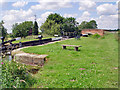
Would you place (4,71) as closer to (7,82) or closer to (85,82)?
(7,82)

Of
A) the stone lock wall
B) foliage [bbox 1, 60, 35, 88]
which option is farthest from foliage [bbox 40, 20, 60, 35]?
foliage [bbox 1, 60, 35, 88]

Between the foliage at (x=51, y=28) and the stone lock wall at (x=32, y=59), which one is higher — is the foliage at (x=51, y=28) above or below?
above

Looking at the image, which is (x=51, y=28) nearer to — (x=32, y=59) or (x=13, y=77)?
(x=32, y=59)

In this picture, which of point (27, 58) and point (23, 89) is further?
point (27, 58)

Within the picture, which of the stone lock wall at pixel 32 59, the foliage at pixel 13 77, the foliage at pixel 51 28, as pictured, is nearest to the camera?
the foliage at pixel 13 77

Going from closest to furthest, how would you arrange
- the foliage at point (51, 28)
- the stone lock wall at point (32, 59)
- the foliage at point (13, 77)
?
1. the foliage at point (13, 77)
2. the stone lock wall at point (32, 59)
3. the foliage at point (51, 28)

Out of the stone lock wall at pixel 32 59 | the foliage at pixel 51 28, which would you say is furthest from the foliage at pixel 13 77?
A: the foliage at pixel 51 28

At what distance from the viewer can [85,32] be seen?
36656 mm

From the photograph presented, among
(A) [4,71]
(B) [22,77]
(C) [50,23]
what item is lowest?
(B) [22,77]

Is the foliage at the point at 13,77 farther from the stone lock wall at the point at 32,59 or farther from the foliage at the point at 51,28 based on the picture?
the foliage at the point at 51,28

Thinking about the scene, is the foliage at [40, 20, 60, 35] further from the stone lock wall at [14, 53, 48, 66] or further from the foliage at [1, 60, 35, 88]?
the foliage at [1, 60, 35, 88]

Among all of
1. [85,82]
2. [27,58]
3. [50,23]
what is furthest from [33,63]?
[50,23]

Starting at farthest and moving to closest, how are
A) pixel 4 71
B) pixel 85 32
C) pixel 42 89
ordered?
pixel 85 32 → pixel 42 89 → pixel 4 71

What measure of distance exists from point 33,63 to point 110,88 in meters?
4.07
